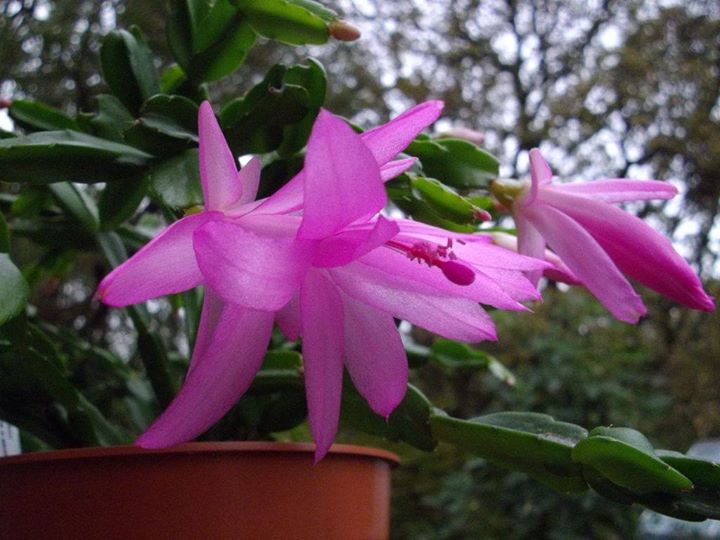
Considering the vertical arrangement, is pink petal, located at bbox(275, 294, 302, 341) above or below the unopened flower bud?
below

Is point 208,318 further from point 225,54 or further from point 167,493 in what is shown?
point 225,54

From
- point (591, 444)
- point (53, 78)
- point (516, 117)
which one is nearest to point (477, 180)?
point (591, 444)

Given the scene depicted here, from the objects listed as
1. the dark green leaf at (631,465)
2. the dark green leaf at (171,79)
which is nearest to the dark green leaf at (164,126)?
the dark green leaf at (171,79)

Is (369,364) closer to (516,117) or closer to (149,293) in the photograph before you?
(149,293)

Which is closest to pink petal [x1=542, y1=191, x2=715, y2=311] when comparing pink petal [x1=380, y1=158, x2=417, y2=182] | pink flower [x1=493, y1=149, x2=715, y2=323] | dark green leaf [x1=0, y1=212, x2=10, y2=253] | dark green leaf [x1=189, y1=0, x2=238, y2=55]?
pink flower [x1=493, y1=149, x2=715, y2=323]

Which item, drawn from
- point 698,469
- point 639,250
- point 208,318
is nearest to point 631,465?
point 698,469

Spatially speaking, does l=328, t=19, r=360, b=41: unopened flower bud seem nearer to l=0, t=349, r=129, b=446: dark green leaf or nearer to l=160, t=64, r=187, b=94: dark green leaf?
l=160, t=64, r=187, b=94: dark green leaf
